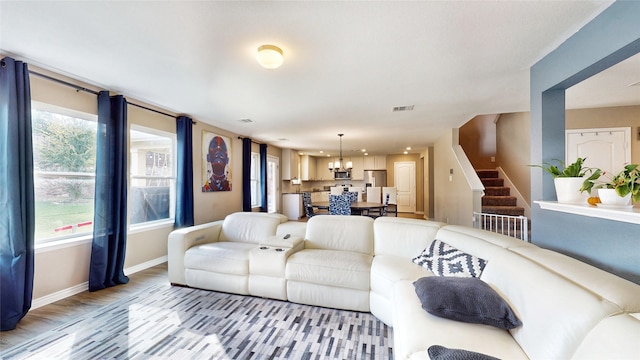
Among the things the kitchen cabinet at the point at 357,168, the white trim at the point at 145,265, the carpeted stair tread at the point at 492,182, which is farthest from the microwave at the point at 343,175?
the white trim at the point at 145,265

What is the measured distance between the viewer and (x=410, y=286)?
175 centimetres

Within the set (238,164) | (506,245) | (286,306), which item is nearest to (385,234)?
(506,245)

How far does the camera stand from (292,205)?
26.1ft

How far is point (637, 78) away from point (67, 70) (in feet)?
20.3

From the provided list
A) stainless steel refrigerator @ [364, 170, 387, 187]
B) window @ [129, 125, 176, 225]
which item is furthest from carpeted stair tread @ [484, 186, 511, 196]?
window @ [129, 125, 176, 225]

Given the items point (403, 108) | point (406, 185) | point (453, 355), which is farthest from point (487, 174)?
point (453, 355)

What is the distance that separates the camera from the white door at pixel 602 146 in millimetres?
3627

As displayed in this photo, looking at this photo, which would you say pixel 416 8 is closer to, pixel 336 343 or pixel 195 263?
pixel 336 343

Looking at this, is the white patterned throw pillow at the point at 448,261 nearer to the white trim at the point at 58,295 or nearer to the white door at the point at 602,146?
the white door at the point at 602,146

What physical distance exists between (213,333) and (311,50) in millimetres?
2551

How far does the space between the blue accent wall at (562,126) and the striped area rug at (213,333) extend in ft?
5.21

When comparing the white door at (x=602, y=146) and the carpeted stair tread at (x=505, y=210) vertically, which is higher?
the white door at (x=602, y=146)

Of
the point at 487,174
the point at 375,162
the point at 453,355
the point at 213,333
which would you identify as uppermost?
the point at 375,162

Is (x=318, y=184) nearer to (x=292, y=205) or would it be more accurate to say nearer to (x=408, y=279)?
(x=292, y=205)
